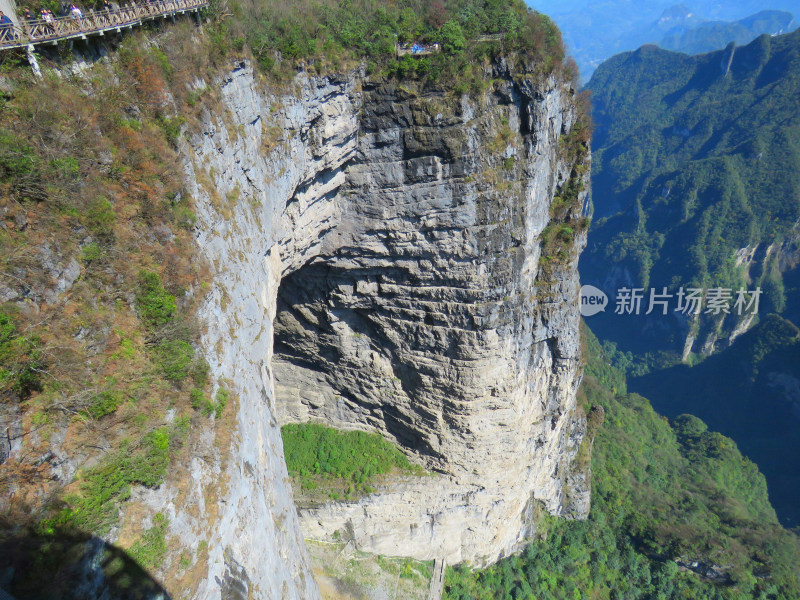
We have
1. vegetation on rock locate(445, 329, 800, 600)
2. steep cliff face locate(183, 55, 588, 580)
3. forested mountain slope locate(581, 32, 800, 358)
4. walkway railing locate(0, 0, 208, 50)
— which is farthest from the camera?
forested mountain slope locate(581, 32, 800, 358)

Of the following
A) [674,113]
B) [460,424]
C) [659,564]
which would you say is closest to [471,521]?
[460,424]

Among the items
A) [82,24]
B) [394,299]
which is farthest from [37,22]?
[394,299]

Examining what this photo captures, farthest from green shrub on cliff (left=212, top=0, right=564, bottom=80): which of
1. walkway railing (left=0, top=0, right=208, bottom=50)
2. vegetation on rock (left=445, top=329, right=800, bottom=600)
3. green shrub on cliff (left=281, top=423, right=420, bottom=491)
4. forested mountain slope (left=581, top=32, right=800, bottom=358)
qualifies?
forested mountain slope (left=581, top=32, right=800, bottom=358)

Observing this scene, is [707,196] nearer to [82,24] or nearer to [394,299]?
[394,299]

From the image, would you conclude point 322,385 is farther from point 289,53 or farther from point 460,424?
point 289,53

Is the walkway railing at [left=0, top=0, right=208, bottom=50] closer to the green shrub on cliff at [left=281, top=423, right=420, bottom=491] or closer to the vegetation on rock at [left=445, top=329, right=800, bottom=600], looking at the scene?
the green shrub on cliff at [left=281, top=423, right=420, bottom=491]

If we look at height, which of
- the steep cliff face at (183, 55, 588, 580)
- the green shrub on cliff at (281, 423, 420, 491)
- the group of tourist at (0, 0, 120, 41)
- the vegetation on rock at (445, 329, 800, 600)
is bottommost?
the vegetation on rock at (445, 329, 800, 600)

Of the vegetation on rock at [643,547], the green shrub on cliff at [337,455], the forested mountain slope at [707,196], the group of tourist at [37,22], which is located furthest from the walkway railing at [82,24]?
the forested mountain slope at [707,196]
